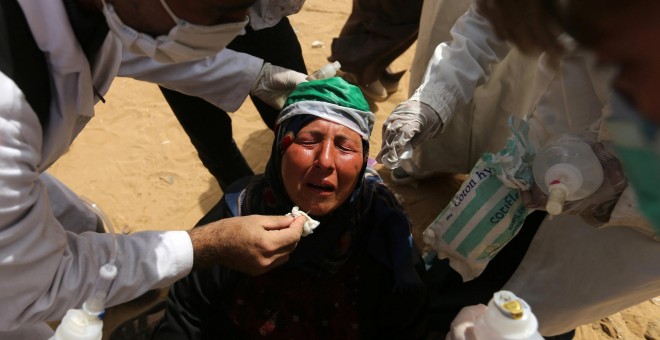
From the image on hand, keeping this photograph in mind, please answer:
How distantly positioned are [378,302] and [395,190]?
1.68 m

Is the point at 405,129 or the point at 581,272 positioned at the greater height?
the point at 405,129

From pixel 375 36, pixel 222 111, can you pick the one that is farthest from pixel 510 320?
pixel 375 36

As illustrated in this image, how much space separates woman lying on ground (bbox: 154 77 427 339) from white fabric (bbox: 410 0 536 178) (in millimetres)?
447

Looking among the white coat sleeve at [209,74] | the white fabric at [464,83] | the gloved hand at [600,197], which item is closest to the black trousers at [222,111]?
the white coat sleeve at [209,74]

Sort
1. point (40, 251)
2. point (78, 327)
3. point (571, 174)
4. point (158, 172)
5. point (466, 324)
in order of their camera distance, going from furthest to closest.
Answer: point (158, 172) → point (571, 174) → point (466, 324) → point (40, 251) → point (78, 327)

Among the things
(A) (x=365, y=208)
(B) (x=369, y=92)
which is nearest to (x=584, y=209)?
(A) (x=365, y=208)

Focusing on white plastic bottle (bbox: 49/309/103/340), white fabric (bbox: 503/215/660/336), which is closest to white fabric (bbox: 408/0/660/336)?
white fabric (bbox: 503/215/660/336)

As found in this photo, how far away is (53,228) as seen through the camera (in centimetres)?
179

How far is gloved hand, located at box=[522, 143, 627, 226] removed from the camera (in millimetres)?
2000

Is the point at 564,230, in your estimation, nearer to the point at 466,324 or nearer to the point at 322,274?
the point at 466,324

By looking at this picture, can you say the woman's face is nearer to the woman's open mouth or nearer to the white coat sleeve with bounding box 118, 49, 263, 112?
the woman's open mouth

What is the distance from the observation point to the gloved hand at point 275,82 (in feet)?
9.10

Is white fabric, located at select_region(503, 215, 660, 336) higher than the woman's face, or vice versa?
the woman's face

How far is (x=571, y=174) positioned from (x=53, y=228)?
172 centimetres
